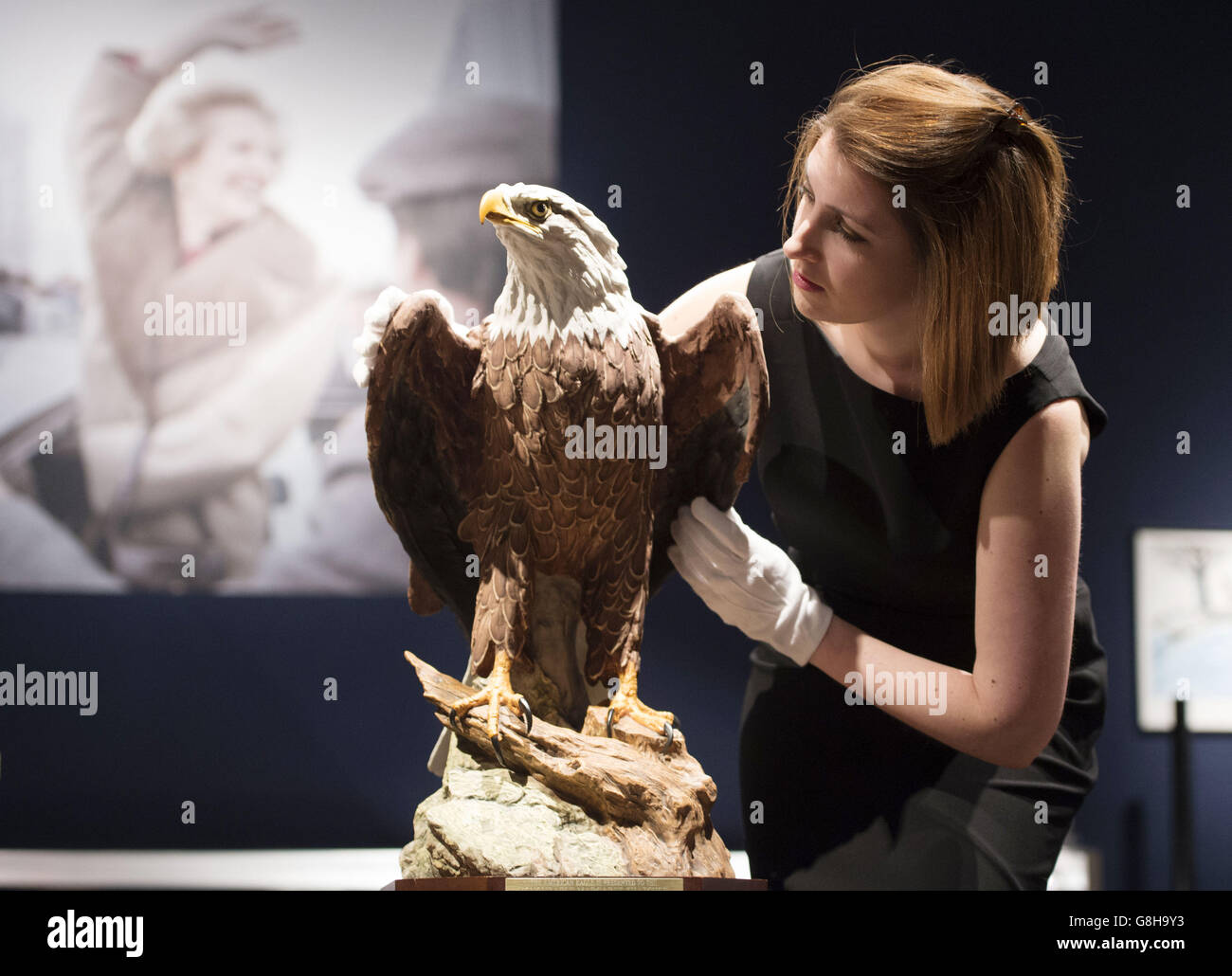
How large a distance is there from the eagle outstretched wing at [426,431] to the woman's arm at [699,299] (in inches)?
16.7

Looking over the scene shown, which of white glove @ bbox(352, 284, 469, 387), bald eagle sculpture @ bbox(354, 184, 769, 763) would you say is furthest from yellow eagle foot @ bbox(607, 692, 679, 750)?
white glove @ bbox(352, 284, 469, 387)

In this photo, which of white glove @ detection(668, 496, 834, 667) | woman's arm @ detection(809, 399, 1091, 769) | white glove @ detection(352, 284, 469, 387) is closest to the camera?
white glove @ detection(352, 284, 469, 387)

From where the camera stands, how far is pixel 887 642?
2045 millimetres

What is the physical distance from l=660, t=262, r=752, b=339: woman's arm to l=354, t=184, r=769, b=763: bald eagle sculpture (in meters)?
0.17

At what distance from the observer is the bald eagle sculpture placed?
5.53ft

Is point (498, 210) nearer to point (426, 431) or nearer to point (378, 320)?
point (378, 320)

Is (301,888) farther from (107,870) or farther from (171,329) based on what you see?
(171,329)

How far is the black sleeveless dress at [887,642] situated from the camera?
199cm

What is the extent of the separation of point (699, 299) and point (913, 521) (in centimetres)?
62
